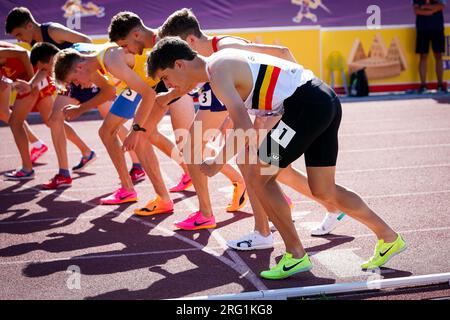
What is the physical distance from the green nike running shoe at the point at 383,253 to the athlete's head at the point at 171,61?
1.93 meters

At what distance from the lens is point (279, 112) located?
558 cm

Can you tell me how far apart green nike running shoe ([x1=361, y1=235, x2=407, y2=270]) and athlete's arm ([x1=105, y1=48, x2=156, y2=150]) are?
103 inches

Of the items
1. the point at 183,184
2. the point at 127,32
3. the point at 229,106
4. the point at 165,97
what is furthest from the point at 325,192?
the point at 183,184

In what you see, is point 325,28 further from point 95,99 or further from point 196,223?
point 196,223

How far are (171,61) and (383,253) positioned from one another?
214 cm

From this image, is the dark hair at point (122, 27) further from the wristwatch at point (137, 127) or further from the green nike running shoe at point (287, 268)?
the green nike running shoe at point (287, 268)

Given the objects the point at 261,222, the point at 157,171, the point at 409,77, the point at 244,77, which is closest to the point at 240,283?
the point at 261,222

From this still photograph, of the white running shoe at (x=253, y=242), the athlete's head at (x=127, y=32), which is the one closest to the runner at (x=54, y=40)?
the athlete's head at (x=127, y=32)

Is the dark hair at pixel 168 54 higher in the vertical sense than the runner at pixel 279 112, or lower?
higher

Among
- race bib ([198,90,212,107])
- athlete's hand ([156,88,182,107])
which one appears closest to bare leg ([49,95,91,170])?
athlete's hand ([156,88,182,107])

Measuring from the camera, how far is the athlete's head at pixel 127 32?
7312 millimetres

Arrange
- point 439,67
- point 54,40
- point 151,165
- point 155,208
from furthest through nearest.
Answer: point 439,67
point 54,40
point 151,165
point 155,208

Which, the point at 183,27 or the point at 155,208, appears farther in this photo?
the point at 155,208

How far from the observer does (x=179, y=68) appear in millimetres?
5406
